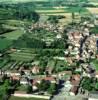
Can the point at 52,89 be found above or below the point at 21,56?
below

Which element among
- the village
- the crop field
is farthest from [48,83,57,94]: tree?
the crop field

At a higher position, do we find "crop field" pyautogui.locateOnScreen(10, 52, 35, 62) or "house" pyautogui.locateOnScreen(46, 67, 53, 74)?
"crop field" pyautogui.locateOnScreen(10, 52, 35, 62)

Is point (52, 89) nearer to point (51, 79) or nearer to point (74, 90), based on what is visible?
point (74, 90)

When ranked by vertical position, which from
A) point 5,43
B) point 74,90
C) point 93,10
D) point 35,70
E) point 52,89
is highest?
point 93,10

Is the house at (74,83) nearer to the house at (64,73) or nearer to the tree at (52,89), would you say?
the house at (64,73)

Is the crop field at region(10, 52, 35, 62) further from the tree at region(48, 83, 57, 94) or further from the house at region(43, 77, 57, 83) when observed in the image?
the tree at region(48, 83, 57, 94)

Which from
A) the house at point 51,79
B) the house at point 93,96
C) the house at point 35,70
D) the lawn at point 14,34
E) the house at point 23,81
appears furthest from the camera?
the lawn at point 14,34

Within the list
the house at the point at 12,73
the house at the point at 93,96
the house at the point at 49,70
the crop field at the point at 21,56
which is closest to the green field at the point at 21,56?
the crop field at the point at 21,56

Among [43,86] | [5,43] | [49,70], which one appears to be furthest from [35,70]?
[5,43]

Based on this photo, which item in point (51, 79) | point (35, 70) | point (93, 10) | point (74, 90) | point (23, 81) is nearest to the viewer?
point (74, 90)

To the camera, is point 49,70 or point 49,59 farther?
point 49,59

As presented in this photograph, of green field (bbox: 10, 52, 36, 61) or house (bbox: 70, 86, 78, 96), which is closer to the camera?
house (bbox: 70, 86, 78, 96)
